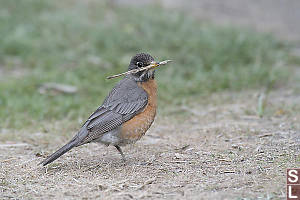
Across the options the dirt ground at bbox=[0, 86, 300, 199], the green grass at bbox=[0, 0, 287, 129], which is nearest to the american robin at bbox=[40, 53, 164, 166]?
the dirt ground at bbox=[0, 86, 300, 199]

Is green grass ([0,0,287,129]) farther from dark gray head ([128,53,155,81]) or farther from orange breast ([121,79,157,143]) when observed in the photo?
orange breast ([121,79,157,143])

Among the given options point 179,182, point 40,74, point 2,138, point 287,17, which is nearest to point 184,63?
point 40,74

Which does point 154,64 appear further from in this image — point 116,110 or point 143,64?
point 116,110

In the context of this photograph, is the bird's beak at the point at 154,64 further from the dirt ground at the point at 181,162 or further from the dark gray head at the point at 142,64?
the dirt ground at the point at 181,162

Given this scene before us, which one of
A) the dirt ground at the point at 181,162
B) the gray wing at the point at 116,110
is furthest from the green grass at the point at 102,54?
the gray wing at the point at 116,110

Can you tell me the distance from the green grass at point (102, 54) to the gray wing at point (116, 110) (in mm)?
2275

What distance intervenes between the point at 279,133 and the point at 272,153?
103 cm

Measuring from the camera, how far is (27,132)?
7.36 meters

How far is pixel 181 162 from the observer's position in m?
5.41

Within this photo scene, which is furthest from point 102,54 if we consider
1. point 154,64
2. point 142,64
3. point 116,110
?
point 116,110

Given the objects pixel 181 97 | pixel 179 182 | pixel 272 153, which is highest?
pixel 181 97

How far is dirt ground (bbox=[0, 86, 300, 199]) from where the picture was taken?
4.48 meters

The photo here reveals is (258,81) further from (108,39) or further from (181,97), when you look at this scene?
(108,39)

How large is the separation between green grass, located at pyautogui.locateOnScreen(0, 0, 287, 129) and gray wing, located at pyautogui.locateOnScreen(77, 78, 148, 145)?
2275 millimetres
